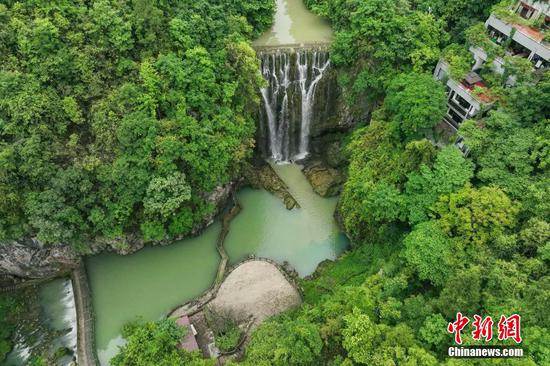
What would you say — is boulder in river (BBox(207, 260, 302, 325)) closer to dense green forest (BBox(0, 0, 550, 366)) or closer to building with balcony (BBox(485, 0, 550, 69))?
dense green forest (BBox(0, 0, 550, 366))

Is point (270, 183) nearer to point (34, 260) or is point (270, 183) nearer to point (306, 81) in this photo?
point (306, 81)

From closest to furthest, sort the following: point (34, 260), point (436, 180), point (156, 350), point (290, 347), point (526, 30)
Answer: point (290, 347) → point (156, 350) → point (436, 180) → point (526, 30) → point (34, 260)

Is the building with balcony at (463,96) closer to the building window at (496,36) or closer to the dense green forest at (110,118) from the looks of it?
the building window at (496,36)

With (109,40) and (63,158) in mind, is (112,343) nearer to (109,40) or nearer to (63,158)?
(63,158)

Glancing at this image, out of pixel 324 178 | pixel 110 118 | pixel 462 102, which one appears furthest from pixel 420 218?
pixel 110 118

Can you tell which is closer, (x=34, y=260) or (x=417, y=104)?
(x=417, y=104)

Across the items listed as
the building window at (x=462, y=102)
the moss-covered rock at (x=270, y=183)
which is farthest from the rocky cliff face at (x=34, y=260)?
the building window at (x=462, y=102)
